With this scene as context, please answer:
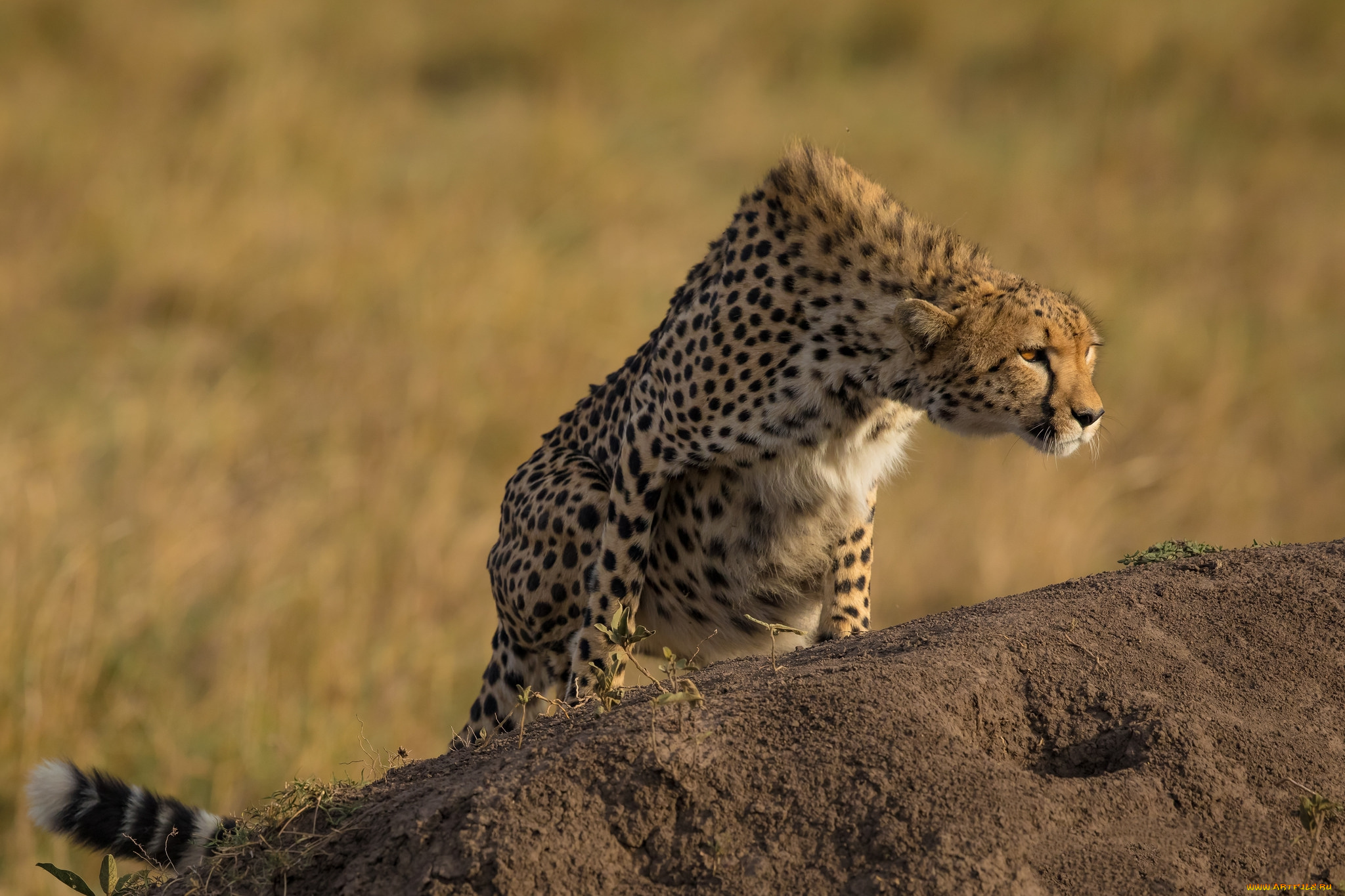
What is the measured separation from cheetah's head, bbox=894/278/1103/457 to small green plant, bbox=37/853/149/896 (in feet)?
5.15

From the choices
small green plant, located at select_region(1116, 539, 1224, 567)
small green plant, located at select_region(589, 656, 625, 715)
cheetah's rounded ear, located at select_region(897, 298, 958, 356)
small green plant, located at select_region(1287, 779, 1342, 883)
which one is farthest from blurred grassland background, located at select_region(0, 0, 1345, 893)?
small green plant, located at select_region(1287, 779, 1342, 883)

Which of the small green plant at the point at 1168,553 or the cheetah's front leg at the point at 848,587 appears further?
the cheetah's front leg at the point at 848,587

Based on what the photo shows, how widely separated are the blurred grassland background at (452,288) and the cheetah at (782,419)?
729 millimetres

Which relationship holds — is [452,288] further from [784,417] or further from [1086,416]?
[1086,416]

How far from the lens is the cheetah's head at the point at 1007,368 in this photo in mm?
2584

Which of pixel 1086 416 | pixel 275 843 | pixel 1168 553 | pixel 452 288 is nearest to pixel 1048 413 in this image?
pixel 1086 416

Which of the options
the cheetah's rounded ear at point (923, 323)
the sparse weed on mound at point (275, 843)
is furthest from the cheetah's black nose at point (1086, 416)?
the sparse weed on mound at point (275, 843)

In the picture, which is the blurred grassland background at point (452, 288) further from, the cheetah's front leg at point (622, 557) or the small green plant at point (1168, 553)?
the small green plant at point (1168, 553)

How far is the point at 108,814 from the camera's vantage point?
225 centimetres

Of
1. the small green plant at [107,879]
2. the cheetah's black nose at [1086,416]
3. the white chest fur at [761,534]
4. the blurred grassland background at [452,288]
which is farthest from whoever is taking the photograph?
the blurred grassland background at [452,288]

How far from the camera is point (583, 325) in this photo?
24.8 feet

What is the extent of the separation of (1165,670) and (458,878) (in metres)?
0.90

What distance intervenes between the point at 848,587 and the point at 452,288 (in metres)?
4.84

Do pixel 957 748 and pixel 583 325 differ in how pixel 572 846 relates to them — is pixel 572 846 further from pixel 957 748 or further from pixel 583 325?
pixel 583 325
